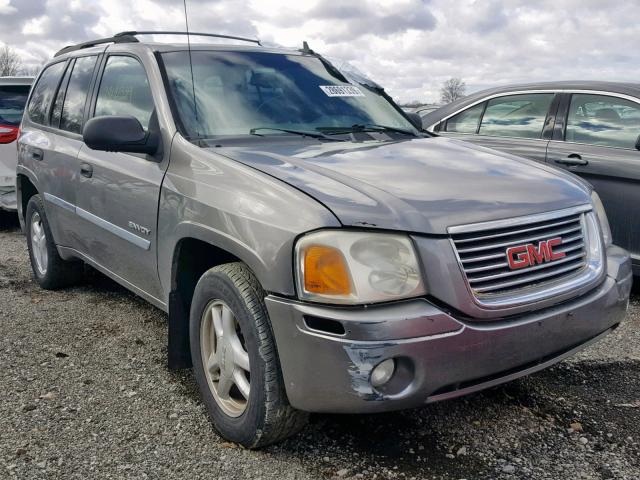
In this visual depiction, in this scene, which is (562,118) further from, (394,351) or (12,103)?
(12,103)

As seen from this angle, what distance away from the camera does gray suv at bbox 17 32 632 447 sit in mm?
2199

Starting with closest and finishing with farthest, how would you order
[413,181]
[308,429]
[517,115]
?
[413,181]
[308,429]
[517,115]

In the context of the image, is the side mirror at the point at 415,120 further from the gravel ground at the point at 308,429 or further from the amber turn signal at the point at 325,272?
the amber turn signal at the point at 325,272

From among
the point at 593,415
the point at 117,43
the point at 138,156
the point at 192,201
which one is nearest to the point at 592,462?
the point at 593,415

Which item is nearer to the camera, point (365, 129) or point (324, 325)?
point (324, 325)

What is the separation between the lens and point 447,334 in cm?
219

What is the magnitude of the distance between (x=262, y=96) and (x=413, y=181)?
1207mm

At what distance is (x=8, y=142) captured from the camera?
718cm

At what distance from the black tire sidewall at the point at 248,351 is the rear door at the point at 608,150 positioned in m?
3.18

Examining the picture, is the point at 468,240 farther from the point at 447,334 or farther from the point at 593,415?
the point at 593,415

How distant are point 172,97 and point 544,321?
6.68ft

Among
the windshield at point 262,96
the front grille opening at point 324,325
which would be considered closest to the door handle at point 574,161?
the windshield at point 262,96

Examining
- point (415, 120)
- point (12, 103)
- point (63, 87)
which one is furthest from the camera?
point (12, 103)

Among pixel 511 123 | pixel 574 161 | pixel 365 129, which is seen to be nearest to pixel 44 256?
pixel 365 129
